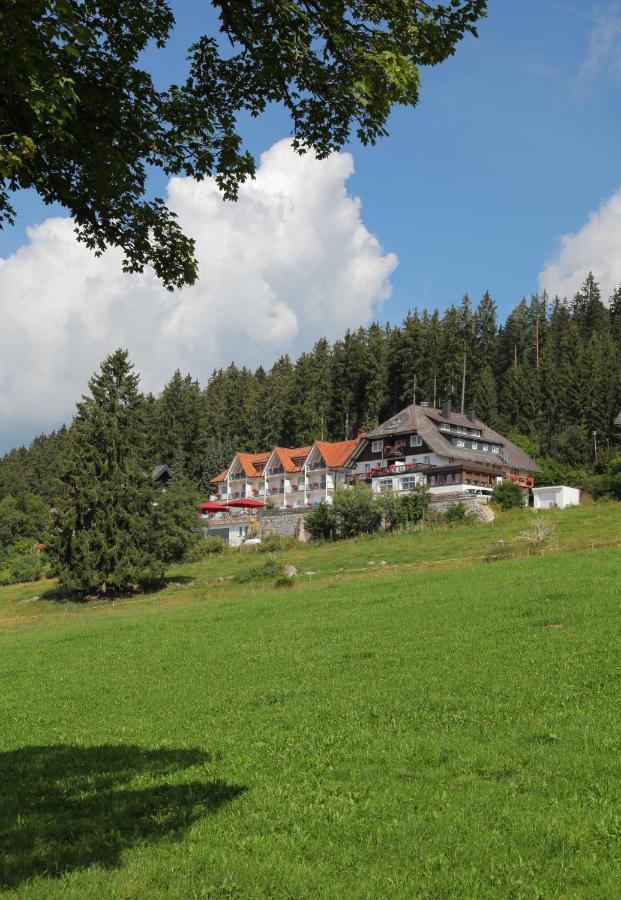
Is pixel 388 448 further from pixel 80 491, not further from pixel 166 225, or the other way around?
pixel 166 225

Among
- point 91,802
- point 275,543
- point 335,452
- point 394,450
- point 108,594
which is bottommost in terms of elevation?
point 108,594

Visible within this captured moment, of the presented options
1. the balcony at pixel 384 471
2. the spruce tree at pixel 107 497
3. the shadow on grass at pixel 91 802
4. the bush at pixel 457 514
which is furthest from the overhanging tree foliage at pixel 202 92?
the balcony at pixel 384 471

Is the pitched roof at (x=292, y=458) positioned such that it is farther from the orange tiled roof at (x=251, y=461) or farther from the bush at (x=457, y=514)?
the bush at (x=457, y=514)

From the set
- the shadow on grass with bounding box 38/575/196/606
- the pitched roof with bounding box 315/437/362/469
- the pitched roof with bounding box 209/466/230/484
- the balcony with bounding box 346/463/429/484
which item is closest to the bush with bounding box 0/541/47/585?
the shadow on grass with bounding box 38/575/196/606

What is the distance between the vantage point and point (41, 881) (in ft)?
22.7

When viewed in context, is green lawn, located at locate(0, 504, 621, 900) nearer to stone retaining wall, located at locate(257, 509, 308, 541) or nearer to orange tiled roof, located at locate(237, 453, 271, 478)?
stone retaining wall, located at locate(257, 509, 308, 541)

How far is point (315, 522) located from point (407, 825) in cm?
6124

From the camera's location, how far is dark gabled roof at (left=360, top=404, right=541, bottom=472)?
81062 millimetres

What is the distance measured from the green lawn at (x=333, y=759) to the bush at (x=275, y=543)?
142ft

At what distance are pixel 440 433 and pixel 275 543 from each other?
2692 cm

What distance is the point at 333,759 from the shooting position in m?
10.4

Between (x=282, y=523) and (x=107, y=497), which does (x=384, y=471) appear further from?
(x=107, y=497)

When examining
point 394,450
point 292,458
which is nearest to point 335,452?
point 292,458

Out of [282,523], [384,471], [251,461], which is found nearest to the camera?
[282,523]
